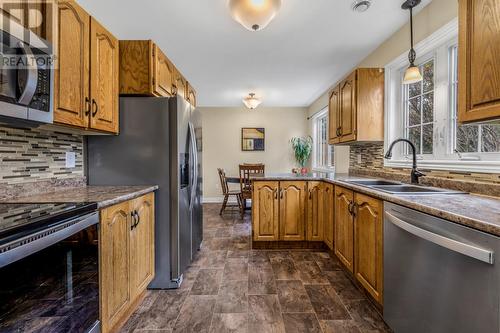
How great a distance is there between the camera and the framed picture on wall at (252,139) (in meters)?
5.96

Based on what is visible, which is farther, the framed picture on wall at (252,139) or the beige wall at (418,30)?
the framed picture on wall at (252,139)

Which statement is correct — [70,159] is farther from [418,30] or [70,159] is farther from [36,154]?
[418,30]

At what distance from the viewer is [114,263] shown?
4.48 ft

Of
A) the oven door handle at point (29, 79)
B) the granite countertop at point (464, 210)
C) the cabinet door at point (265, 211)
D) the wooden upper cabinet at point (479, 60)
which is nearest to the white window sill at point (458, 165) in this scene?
the granite countertop at point (464, 210)

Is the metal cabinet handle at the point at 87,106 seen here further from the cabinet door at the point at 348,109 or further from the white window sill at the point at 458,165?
the white window sill at the point at 458,165

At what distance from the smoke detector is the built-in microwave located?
2.23m

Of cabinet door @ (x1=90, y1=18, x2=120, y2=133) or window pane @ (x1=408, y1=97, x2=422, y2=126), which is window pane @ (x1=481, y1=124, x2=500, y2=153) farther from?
cabinet door @ (x1=90, y1=18, x2=120, y2=133)

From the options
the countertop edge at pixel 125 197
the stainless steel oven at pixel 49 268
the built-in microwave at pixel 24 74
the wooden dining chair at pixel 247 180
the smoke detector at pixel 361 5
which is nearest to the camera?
the stainless steel oven at pixel 49 268

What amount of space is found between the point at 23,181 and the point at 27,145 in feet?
0.76

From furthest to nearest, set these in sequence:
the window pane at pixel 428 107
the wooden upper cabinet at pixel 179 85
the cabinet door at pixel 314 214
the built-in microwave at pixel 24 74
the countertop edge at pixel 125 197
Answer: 1. the cabinet door at pixel 314 214
2. the wooden upper cabinet at pixel 179 85
3. the window pane at pixel 428 107
4. the countertop edge at pixel 125 197
5. the built-in microwave at pixel 24 74

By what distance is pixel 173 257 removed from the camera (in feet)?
6.41

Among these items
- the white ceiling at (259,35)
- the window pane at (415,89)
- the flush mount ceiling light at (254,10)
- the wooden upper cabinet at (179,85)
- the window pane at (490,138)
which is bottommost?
the window pane at (490,138)

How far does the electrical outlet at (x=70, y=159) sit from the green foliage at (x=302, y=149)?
473 centimetres

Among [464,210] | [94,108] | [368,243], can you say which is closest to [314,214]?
[368,243]
